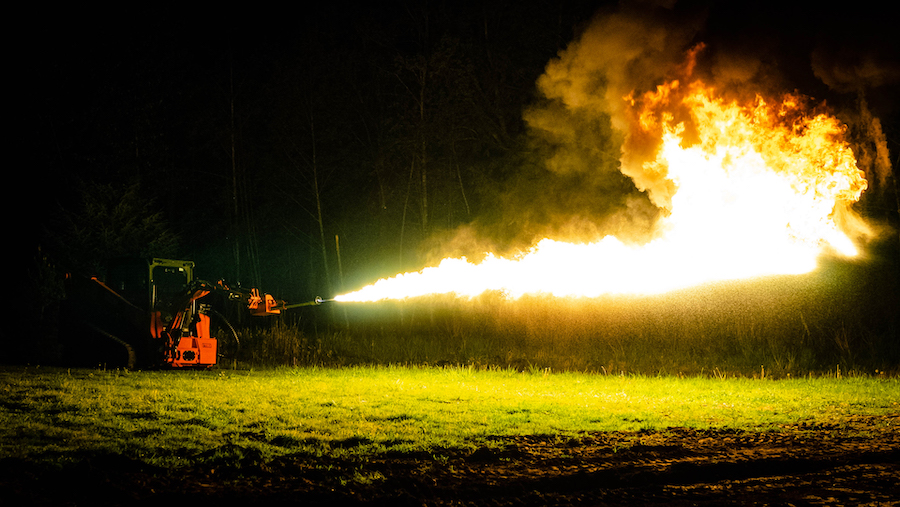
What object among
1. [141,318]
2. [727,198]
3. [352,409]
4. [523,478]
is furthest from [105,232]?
[523,478]

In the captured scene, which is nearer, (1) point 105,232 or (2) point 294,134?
(1) point 105,232

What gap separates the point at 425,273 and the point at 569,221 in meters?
8.17

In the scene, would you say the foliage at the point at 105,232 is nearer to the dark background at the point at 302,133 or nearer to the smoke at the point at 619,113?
the dark background at the point at 302,133

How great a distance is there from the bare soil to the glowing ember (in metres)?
5.37

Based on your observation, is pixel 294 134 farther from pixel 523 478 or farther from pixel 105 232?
pixel 523 478

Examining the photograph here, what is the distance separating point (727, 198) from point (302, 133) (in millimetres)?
22519

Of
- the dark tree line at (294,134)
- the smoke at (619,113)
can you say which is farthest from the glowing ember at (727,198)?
the dark tree line at (294,134)

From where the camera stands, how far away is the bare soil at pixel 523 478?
245 inches

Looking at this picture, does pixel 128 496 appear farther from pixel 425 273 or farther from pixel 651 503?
pixel 425 273

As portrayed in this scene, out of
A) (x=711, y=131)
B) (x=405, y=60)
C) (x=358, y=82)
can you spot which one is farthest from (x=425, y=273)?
(x=358, y=82)

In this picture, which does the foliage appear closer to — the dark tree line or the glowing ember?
the dark tree line

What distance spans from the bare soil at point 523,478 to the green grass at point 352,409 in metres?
0.42

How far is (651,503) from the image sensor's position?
616cm

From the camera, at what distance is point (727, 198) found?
13648 mm
